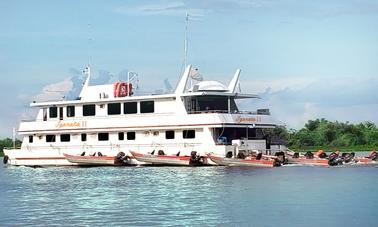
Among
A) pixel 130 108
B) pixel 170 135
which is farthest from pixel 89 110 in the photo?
pixel 170 135

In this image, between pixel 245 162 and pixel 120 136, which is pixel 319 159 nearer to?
pixel 245 162

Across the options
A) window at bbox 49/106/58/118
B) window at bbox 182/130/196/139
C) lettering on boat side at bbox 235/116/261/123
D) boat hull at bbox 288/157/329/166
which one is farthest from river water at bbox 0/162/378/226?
window at bbox 49/106/58/118

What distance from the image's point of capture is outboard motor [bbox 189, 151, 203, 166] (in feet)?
150

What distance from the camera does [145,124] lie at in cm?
4866

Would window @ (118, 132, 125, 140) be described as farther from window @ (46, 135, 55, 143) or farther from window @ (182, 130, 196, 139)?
window @ (46, 135, 55, 143)

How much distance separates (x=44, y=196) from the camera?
3347 cm

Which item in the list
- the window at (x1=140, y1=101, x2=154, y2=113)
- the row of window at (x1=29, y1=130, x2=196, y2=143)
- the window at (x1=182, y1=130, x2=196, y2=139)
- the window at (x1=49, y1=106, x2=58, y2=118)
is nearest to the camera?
the window at (x1=182, y1=130, x2=196, y2=139)

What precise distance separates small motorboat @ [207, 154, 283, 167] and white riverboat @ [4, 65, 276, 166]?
0.44 m

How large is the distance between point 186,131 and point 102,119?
251 inches

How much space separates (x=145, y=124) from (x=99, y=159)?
152 inches

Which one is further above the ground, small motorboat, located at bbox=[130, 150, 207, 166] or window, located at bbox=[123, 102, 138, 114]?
window, located at bbox=[123, 102, 138, 114]

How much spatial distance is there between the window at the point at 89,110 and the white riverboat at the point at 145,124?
7cm

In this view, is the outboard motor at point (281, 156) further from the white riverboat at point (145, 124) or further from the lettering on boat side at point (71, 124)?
the lettering on boat side at point (71, 124)

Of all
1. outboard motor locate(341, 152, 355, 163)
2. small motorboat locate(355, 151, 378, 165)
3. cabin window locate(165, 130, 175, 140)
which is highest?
cabin window locate(165, 130, 175, 140)
